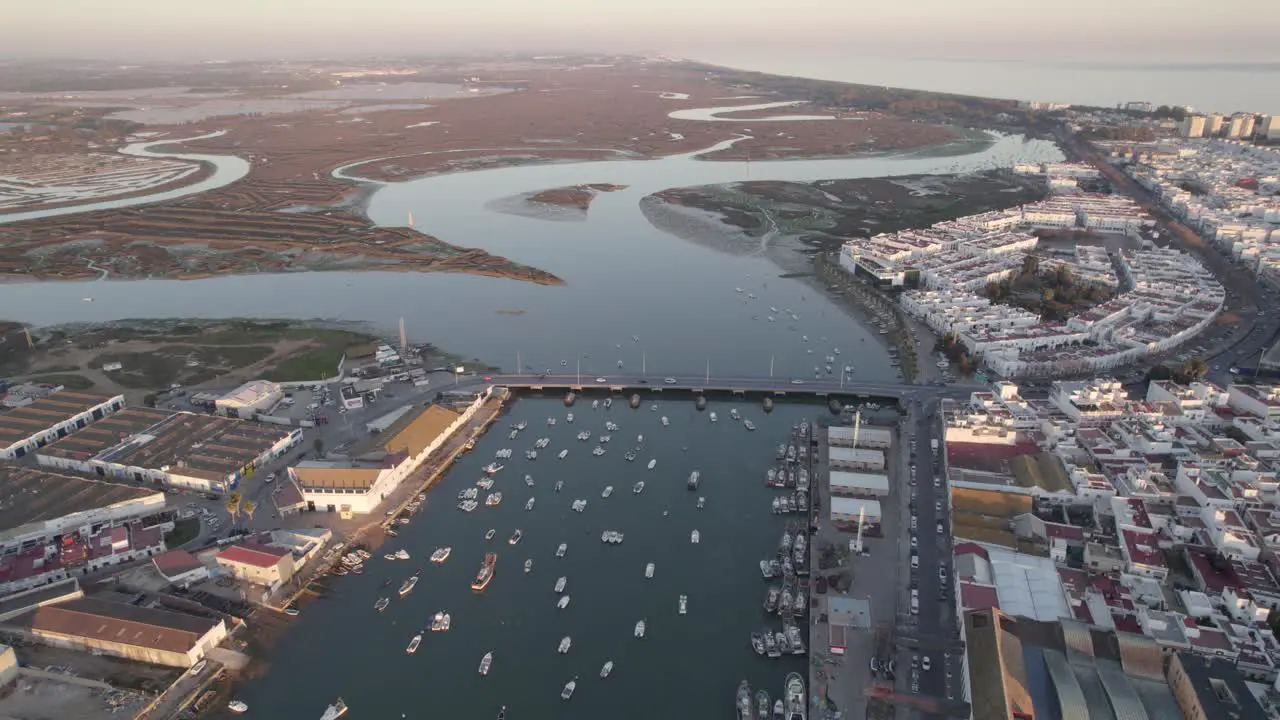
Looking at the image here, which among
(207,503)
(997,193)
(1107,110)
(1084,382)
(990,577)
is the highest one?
(1107,110)

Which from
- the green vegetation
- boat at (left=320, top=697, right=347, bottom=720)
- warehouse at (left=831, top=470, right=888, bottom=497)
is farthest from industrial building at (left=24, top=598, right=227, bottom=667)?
the green vegetation

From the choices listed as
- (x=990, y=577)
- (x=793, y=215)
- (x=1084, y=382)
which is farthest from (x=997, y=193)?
(x=990, y=577)

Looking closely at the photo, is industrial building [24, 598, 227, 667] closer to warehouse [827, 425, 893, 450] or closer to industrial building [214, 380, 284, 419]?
industrial building [214, 380, 284, 419]

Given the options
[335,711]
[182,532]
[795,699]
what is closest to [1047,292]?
[795,699]

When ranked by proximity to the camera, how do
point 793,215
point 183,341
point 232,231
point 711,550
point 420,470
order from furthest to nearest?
point 793,215, point 232,231, point 183,341, point 420,470, point 711,550

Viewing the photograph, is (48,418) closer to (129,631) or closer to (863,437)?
(129,631)

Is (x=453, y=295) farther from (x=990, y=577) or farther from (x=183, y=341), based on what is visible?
(x=990, y=577)
